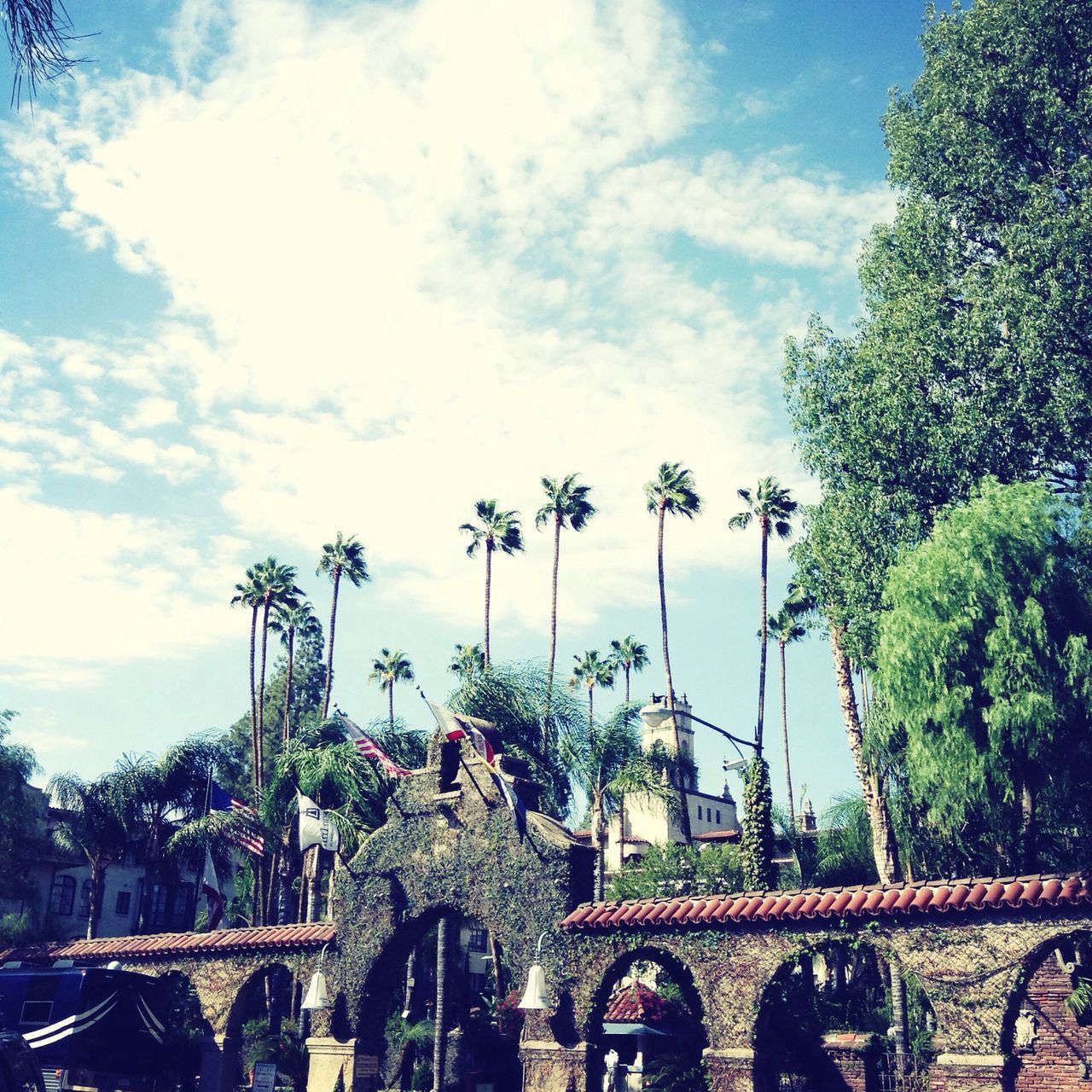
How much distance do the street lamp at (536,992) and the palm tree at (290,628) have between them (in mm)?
22646

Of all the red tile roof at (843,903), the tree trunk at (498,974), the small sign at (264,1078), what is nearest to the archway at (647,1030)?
the red tile roof at (843,903)

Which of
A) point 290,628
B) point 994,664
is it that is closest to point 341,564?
point 290,628

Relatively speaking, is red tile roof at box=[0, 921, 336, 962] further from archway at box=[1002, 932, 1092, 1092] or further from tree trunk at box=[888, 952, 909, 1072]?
archway at box=[1002, 932, 1092, 1092]

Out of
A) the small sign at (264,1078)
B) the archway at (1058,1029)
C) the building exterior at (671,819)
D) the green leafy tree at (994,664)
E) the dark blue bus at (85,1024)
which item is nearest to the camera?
the archway at (1058,1029)

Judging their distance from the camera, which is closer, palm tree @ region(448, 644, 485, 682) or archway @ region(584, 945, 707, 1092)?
archway @ region(584, 945, 707, 1092)

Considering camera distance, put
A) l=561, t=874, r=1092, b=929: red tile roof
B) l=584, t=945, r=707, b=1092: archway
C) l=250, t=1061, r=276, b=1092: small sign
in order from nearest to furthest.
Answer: l=561, t=874, r=1092, b=929: red tile roof < l=584, t=945, r=707, b=1092: archway < l=250, t=1061, r=276, b=1092: small sign

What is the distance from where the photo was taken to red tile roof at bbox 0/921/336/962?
2580cm

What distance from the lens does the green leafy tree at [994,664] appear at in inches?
783

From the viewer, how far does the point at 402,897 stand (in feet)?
82.1

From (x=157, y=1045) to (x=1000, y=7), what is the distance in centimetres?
3308

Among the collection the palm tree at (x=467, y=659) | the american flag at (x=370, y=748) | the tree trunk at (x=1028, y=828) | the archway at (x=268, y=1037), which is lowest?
the archway at (x=268, y=1037)

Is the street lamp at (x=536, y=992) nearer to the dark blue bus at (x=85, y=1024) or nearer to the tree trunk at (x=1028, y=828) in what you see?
the tree trunk at (x=1028, y=828)

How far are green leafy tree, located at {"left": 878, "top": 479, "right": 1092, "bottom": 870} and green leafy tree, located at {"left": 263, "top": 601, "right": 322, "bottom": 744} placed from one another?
2743 centimetres

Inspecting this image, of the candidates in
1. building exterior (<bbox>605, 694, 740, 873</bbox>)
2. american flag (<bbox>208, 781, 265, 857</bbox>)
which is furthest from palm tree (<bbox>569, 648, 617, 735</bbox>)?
american flag (<bbox>208, 781, 265, 857</bbox>)
